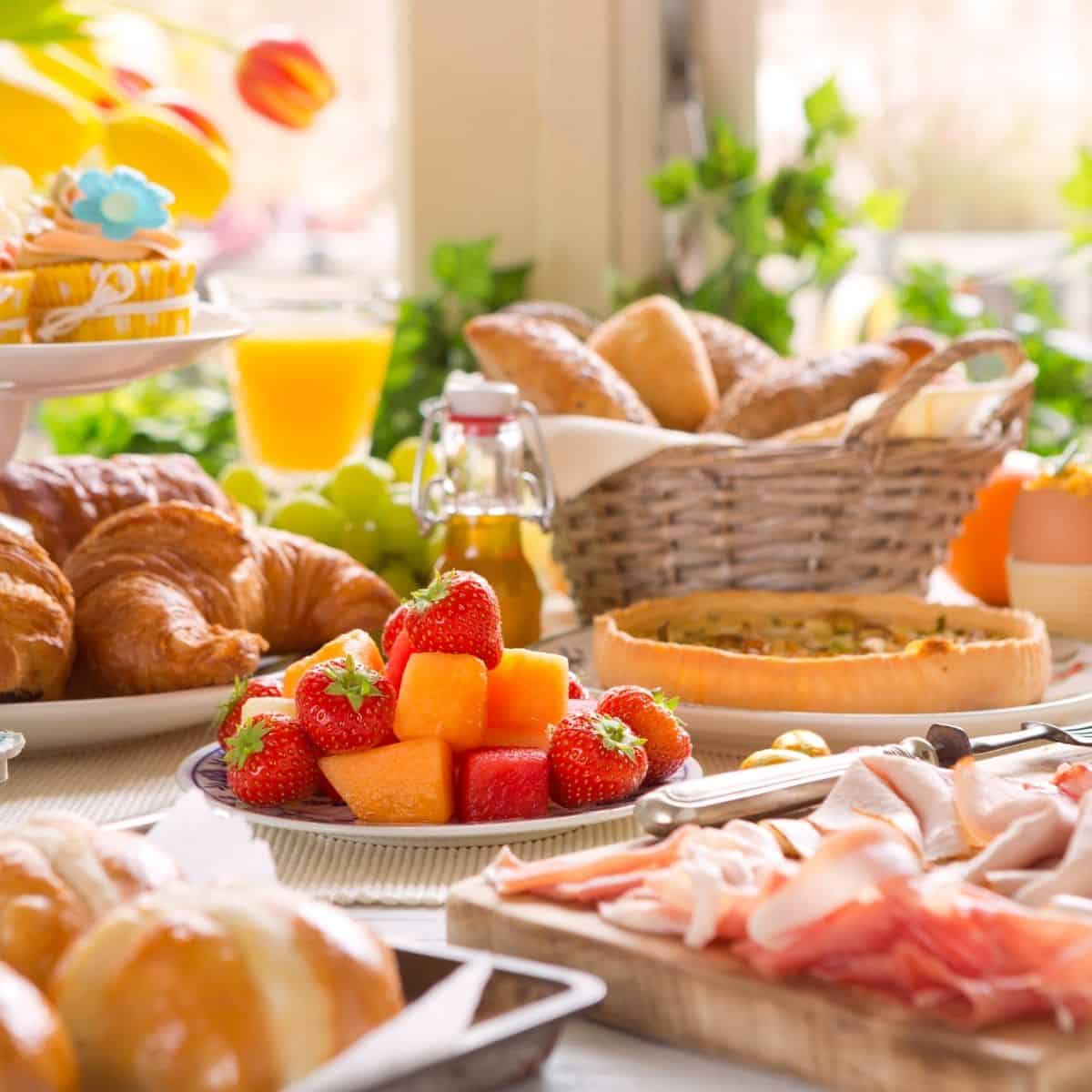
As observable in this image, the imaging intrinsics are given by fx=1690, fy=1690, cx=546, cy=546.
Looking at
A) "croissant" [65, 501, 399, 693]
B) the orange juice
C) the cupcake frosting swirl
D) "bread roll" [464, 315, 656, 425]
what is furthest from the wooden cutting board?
the orange juice

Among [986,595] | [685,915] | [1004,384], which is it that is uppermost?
[1004,384]

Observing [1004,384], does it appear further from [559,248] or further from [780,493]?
[559,248]

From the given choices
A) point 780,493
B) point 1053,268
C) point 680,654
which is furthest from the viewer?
point 1053,268

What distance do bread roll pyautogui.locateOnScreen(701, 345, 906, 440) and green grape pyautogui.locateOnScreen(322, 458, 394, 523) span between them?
1.13 ft

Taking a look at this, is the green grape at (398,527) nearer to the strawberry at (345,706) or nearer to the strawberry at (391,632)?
the strawberry at (391,632)

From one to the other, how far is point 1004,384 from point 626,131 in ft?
4.14

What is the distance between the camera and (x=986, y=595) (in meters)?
1.89

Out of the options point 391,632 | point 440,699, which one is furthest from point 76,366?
point 440,699

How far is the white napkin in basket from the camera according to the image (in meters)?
1.55

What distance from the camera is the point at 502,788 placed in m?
1.00

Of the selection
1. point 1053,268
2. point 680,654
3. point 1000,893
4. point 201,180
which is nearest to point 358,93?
point 1053,268

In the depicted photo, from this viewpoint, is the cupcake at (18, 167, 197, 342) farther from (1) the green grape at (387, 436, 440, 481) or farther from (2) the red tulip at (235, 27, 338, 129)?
(1) the green grape at (387, 436, 440, 481)

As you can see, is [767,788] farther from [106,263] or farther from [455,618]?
[106,263]

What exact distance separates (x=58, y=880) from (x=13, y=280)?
2.50 ft
